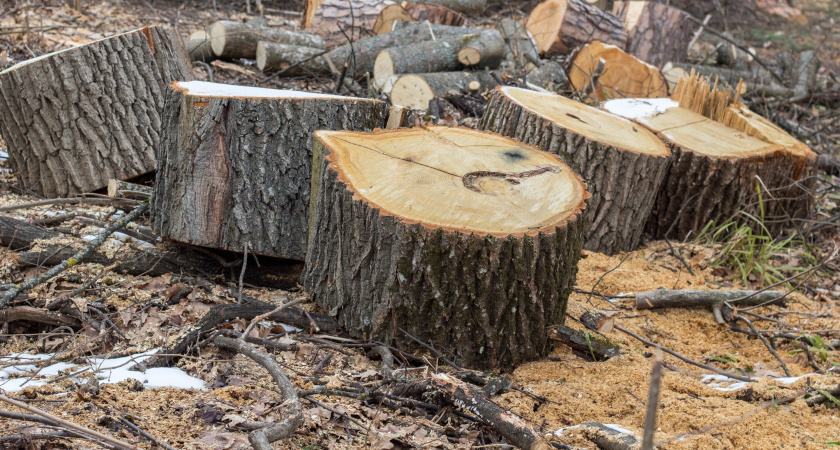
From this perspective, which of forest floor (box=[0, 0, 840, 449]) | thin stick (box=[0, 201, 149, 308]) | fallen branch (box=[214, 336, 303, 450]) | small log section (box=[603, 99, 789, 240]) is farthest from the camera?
small log section (box=[603, 99, 789, 240])

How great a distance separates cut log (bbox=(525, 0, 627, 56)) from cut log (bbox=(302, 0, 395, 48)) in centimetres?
188

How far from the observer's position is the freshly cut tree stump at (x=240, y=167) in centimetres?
312

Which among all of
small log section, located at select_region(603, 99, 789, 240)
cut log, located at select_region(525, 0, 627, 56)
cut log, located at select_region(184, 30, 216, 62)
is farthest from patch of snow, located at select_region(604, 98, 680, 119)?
cut log, located at select_region(184, 30, 216, 62)

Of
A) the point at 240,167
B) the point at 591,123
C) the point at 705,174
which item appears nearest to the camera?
the point at 240,167

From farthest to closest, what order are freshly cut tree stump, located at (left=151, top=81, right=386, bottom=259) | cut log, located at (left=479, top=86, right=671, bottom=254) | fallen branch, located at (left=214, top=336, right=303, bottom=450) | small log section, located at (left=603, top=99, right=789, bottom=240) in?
1. small log section, located at (left=603, top=99, right=789, bottom=240)
2. cut log, located at (left=479, top=86, right=671, bottom=254)
3. freshly cut tree stump, located at (left=151, top=81, right=386, bottom=259)
4. fallen branch, located at (left=214, top=336, right=303, bottom=450)

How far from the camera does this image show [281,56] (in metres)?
6.72

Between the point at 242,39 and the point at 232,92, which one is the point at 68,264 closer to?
the point at 232,92

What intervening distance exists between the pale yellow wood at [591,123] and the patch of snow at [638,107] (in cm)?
31

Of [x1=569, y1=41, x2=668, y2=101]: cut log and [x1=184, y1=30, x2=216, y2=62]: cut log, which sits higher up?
[x1=569, y1=41, x2=668, y2=101]: cut log

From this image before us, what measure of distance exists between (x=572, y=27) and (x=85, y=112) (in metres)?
5.61

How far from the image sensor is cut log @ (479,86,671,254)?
12.6ft

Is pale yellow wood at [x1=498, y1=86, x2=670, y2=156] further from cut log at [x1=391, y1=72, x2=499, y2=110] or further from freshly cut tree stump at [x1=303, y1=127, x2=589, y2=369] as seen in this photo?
cut log at [x1=391, y1=72, x2=499, y2=110]

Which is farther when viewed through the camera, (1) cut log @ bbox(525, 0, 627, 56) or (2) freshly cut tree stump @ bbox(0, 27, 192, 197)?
(1) cut log @ bbox(525, 0, 627, 56)

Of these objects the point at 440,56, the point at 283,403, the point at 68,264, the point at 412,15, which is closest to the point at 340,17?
the point at 412,15
